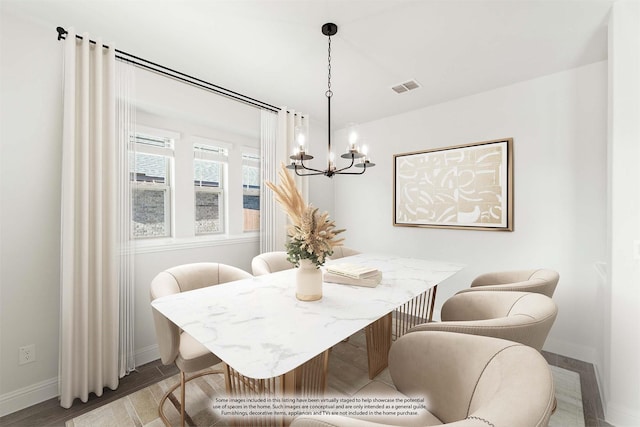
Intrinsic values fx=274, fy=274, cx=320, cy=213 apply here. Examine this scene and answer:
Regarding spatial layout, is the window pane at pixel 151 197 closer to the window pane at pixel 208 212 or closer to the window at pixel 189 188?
the window at pixel 189 188

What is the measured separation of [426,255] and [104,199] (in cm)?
317

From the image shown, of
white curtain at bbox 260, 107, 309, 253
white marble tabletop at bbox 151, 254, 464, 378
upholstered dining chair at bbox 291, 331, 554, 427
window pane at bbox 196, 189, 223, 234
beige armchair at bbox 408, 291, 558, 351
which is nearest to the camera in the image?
upholstered dining chair at bbox 291, 331, 554, 427

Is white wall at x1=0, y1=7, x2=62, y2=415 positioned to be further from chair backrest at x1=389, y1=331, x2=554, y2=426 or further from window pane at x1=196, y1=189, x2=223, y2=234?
chair backrest at x1=389, y1=331, x2=554, y2=426

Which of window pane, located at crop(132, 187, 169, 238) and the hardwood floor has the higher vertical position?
window pane, located at crop(132, 187, 169, 238)

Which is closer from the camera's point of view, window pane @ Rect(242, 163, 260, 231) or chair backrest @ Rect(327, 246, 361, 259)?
chair backrest @ Rect(327, 246, 361, 259)

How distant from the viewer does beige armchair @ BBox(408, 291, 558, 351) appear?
42.9 inches

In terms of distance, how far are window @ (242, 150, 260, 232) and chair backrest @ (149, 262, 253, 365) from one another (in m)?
1.33

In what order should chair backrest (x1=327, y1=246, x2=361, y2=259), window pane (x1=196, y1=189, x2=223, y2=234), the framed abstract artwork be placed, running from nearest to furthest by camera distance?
the framed abstract artwork
chair backrest (x1=327, y1=246, x2=361, y2=259)
window pane (x1=196, y1=189, x2=223, y2=234)

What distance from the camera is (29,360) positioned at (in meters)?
1.81

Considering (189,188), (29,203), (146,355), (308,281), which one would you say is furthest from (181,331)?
(189,188)

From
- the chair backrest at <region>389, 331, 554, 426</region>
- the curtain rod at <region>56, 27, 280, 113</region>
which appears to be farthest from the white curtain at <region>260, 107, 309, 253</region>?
the chair backrest at <region>389, 331, 554, 426</region>

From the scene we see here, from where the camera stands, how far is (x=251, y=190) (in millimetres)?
3400

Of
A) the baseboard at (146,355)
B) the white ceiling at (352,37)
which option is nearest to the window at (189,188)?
the white ceiling at (352,37)

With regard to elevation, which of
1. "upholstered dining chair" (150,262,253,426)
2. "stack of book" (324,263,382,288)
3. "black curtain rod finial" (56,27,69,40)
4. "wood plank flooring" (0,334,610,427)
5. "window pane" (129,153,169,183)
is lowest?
"wood plank flooring" (0,334,610,427)
